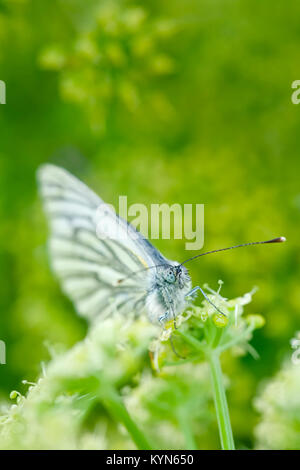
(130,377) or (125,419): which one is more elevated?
(130,377)

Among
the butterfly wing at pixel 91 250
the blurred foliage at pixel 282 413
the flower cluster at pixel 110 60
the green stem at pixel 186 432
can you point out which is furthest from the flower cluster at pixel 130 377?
the flower cluster at pixel 110 60

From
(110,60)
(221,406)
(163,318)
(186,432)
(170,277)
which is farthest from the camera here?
(110,60)

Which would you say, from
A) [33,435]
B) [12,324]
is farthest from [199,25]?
[33,435]
